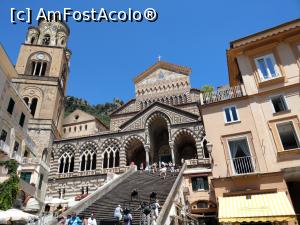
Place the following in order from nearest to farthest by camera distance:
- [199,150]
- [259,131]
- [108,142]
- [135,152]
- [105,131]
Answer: [259,131], [199,150], [108,142], [135,152], [105,131]

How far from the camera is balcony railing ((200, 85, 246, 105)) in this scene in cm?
1699

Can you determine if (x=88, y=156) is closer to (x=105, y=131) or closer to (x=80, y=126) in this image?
(x=105, y=131)

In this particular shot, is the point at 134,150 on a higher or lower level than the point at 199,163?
higher

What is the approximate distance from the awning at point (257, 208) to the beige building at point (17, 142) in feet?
54.8

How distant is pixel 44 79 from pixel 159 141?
18.7 metres

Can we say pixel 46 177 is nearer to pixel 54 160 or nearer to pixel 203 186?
pixel 54 160

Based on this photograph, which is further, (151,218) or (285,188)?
(285,188)

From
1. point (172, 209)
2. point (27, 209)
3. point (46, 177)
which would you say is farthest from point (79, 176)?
point (172, 209)

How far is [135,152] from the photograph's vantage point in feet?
109

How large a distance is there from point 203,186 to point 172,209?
30.5 ft

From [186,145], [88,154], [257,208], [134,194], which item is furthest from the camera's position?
[186,145]

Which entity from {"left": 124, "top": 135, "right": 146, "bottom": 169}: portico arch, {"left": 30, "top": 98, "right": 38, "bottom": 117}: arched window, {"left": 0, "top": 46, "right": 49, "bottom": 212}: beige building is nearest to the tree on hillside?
{"left": 0, "top": 46, "right": 49, "bottom": 212}: beige building

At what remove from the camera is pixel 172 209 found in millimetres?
12773

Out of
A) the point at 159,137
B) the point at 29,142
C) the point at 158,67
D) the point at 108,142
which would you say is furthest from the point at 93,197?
the point at 158,67
